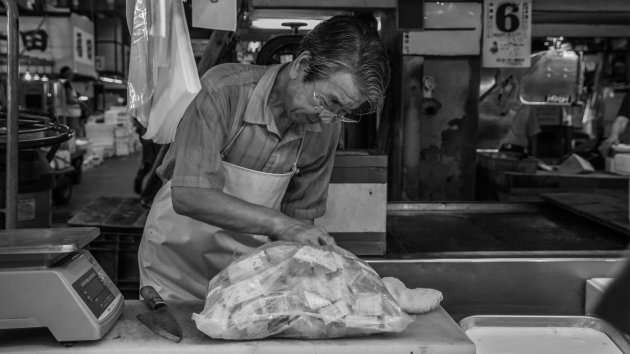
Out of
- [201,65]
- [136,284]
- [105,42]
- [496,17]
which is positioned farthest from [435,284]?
[105,42]

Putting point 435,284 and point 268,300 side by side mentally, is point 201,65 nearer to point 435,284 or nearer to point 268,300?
point 435,284

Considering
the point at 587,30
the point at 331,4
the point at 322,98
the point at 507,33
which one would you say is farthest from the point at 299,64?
the point at 587,30

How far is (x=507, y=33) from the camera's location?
5.17 metres

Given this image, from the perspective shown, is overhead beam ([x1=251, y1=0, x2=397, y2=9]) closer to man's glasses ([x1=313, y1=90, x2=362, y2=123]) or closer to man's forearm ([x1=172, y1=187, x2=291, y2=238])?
man's glasses ([x1=313, y1=90, x2=362, y2=123])

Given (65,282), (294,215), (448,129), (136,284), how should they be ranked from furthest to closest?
(448,129)
(136,284)
(294,215)
(65,282)

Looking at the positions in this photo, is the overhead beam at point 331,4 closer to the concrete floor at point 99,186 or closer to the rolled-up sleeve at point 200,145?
the rolled-up sleeve at point 200,145

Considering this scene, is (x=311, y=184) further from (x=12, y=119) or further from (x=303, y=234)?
(x=12, y=119)

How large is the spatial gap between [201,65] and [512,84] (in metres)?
6.66

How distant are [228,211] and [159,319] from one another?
40 centimetres

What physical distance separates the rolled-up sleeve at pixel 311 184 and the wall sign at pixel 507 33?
11.0 ft

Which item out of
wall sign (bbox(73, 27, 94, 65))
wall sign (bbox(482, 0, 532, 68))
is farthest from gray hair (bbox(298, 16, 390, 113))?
wall sign (bbox(73, 27, 94, 65))

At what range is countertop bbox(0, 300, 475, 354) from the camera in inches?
54.1

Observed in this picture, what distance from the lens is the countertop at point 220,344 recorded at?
138 cm

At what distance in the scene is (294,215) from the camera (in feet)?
7.46
